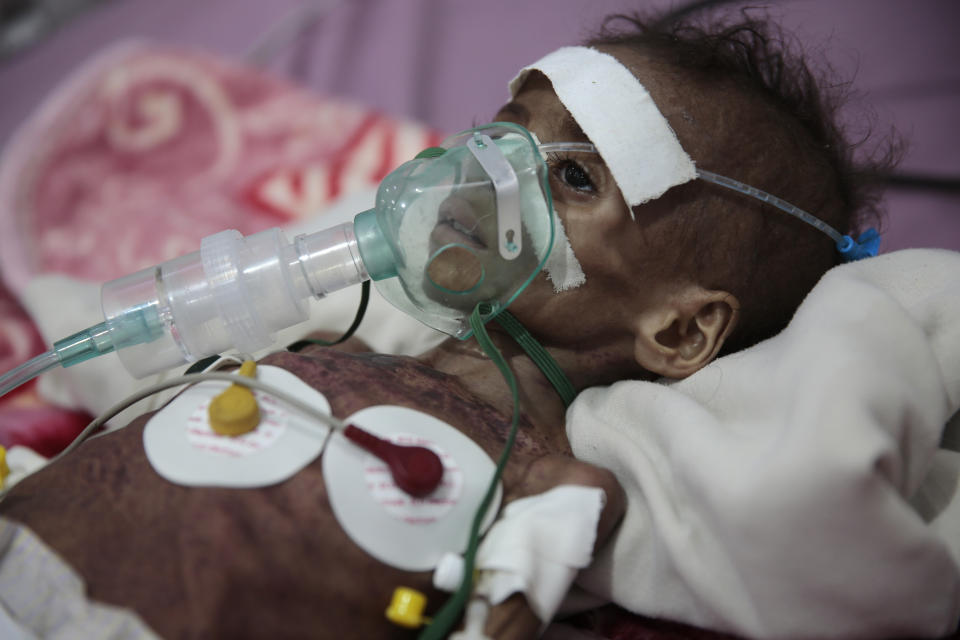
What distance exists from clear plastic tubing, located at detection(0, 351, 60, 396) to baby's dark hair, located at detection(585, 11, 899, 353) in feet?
2.64

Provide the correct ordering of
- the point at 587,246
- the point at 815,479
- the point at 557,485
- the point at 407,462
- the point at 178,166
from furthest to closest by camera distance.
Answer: the point at 178,166 < the point at 587,246 < the point at 557,485 < the point at 407,462 < the point at 815,479

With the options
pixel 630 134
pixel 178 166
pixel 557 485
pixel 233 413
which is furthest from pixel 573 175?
pixel 178 166

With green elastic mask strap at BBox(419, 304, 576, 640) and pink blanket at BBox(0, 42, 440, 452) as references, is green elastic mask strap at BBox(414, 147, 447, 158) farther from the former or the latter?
pink blanket at BBox(0, 42, 440, 452)

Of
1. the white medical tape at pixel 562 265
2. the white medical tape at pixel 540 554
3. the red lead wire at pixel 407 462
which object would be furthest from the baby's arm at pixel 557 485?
the white medical tape at pixel 562 265

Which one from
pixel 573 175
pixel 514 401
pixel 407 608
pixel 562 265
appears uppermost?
pixel 573 175

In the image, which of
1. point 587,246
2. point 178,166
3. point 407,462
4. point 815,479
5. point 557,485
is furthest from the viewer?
point 178,166

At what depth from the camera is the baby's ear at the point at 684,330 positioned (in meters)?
1.09

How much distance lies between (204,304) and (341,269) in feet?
0.58

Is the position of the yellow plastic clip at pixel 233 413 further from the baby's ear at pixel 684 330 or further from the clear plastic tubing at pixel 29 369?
the baby's ear at pixel 684 330

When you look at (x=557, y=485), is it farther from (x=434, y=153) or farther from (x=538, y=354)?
(x=434, y=153)

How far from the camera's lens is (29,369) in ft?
3.06

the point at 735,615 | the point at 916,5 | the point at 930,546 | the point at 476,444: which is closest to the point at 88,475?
the point at 476,444

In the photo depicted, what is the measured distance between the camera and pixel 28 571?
81cm

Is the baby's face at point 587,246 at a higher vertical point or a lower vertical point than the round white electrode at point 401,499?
higher
